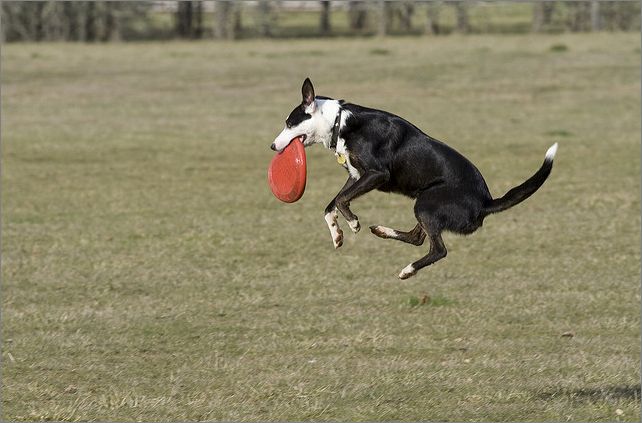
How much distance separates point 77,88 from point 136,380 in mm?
27158

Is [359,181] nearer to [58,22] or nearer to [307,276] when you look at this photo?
[307,276]

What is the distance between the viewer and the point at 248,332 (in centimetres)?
1097

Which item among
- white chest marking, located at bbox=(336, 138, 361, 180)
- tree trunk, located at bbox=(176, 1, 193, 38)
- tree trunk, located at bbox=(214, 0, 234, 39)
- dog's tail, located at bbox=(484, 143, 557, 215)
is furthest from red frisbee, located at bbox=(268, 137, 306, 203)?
tree trunk, located at bbox=(176, 1, 193, 38)

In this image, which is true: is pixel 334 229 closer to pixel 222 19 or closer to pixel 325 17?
pixel 222 19

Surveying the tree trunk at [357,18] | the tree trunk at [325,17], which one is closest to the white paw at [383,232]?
the tree trunk at [325,17]

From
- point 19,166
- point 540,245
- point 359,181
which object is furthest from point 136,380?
point 19,166

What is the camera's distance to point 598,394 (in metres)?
8.81

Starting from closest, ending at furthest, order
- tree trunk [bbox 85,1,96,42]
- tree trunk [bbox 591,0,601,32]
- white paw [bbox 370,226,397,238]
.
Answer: white paw [bbox 370,226,397,238] < tree trunk [bbox 85,1,96,42] < tree trunk [bbox 591,0,601,32]

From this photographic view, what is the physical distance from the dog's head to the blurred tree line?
47.7 m

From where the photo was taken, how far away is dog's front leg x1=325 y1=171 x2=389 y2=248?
727cm

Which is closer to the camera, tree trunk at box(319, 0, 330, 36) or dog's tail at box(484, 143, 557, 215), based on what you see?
dog's tail at box(484, 143, 557, 215)

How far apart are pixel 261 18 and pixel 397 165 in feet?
200

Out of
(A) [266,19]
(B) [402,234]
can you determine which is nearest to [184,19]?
(A) [266,19]

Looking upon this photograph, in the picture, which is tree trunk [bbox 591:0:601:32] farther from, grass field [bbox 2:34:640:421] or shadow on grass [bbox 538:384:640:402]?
shadow on grass [bbox 538:384:640:402]
